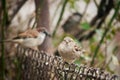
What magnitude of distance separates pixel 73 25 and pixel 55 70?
323cm

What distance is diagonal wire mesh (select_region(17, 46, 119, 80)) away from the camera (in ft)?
7.49

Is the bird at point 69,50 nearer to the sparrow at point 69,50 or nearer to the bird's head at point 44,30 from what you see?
the sparrow at point 69,50

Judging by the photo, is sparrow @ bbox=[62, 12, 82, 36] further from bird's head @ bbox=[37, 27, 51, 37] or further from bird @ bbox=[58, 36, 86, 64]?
bird @ bbox=[58, 36, 86, 64]

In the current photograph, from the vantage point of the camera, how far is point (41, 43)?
3973 millimetres

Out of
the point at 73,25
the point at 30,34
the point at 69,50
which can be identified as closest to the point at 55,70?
the point at 69,50

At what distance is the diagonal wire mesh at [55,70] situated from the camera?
89.9 inches

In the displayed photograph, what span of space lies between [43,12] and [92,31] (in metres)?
1.99

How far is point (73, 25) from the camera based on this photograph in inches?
228

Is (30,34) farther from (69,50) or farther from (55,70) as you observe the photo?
(55,70)

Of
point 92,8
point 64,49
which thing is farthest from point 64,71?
point 92,8

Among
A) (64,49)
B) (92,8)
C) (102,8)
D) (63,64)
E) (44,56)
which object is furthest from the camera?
(92,8)

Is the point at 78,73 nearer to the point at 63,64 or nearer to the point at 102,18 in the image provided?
the point at 63,64

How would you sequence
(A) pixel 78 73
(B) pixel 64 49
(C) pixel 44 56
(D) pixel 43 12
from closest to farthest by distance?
(A) pixel 78 73 → (C) pixel 44 56 → (B) pixel 64 49 → (D) pixel 43 12

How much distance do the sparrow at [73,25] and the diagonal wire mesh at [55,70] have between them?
2.53m
